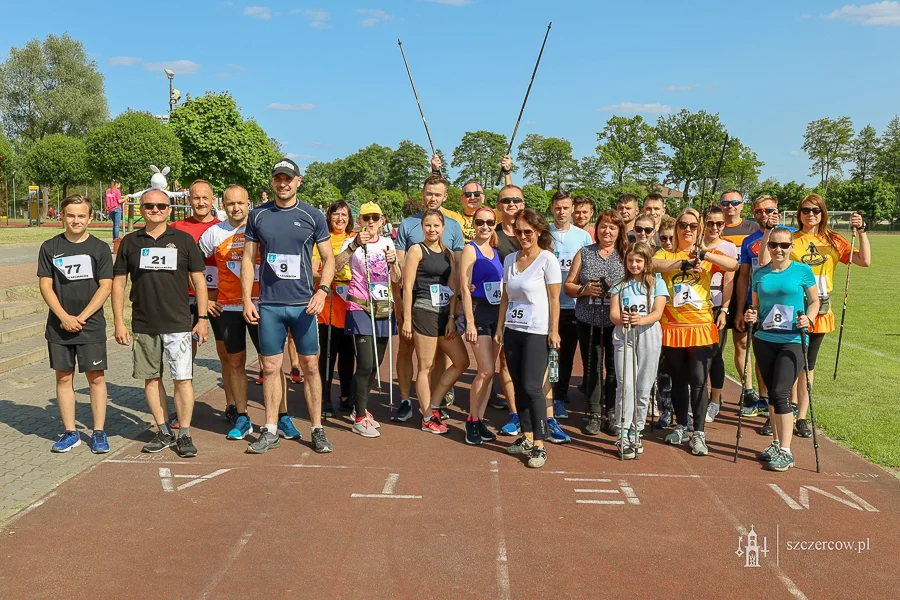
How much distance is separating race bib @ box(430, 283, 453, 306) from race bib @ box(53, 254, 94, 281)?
2717 mm

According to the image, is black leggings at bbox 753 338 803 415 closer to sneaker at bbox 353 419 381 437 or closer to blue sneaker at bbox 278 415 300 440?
sneaker at bbox 353 419 381 437

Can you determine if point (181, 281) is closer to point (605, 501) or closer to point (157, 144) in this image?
point (605, 501)

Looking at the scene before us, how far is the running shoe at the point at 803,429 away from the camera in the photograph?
628 cm

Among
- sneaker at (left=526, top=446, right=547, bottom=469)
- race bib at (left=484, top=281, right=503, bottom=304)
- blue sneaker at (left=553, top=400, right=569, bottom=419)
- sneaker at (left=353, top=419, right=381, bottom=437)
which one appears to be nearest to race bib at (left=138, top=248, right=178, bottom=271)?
sneaker at (left=353, top=419, right=381, bottom=437)

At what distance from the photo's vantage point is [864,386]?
8281mm

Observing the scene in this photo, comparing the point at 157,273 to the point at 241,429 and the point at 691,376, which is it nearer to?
the point at 241,429

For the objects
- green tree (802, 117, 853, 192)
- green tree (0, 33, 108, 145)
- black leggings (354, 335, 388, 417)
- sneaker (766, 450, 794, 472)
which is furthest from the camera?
green tree (802, 117, 853, 192)

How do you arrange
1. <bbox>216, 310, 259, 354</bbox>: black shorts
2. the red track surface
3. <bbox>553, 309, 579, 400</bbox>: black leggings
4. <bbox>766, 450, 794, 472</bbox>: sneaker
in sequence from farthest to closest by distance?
<bbox>553, 309, 579, 400</bbox>: black leggings, <bbox>216, 310, 259, 354</bbox>: black shorts, <bbox>766, 450, 794, 472</bbox>: sneaker, the red track surface

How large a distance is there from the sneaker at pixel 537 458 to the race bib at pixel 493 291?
1.28 meters

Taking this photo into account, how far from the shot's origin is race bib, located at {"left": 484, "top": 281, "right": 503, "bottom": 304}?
19.8ft

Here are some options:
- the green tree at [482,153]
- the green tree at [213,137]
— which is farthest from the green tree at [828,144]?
the green tree at [213,137]

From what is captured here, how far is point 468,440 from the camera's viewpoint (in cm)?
609

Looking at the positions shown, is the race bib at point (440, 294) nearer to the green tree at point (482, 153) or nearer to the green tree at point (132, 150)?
the green tree at point (132, 150)

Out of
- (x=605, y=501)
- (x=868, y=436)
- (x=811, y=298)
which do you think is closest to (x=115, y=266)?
(x=605, y=501)
